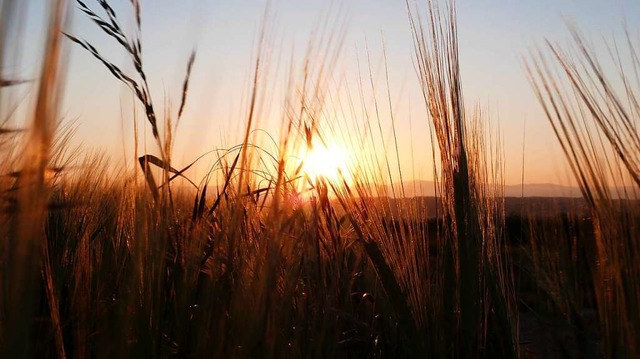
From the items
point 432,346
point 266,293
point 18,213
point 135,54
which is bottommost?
point 432,346

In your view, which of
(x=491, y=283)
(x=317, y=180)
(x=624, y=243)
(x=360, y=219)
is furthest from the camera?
(x=317, y=180)

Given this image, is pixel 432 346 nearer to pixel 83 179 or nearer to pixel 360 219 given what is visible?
pixel 360 219

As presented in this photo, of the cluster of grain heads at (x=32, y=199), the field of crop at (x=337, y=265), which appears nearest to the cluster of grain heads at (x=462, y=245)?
the field of crop at (x=337, y=265)

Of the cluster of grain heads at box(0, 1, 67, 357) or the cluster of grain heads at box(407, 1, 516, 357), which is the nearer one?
the cluster of grain heads at box(0, 1, 67, 357)

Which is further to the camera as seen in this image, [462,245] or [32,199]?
[462,245]

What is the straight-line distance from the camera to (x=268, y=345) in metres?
1.12

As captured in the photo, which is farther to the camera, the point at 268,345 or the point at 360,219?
the point at 360,219

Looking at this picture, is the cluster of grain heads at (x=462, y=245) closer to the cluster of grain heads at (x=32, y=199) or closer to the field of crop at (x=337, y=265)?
the field of crop at (x=337, y=265)

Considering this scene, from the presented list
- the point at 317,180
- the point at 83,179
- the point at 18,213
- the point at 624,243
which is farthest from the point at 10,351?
the point at 83,179

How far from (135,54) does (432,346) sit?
28.4 inches

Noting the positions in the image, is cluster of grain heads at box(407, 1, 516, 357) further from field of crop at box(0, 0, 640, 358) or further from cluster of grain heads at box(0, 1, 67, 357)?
cluster of grain heads at box(0, 1, 67, 357)

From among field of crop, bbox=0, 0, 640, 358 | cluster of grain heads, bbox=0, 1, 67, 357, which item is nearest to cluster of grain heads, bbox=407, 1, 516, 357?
field of crop, bbox=0, 0, 640, 358

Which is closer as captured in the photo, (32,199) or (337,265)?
(32,199)

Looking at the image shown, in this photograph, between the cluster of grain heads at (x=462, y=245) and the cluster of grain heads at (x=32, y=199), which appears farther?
the cluster of grain heads at (x=462, y=245)
